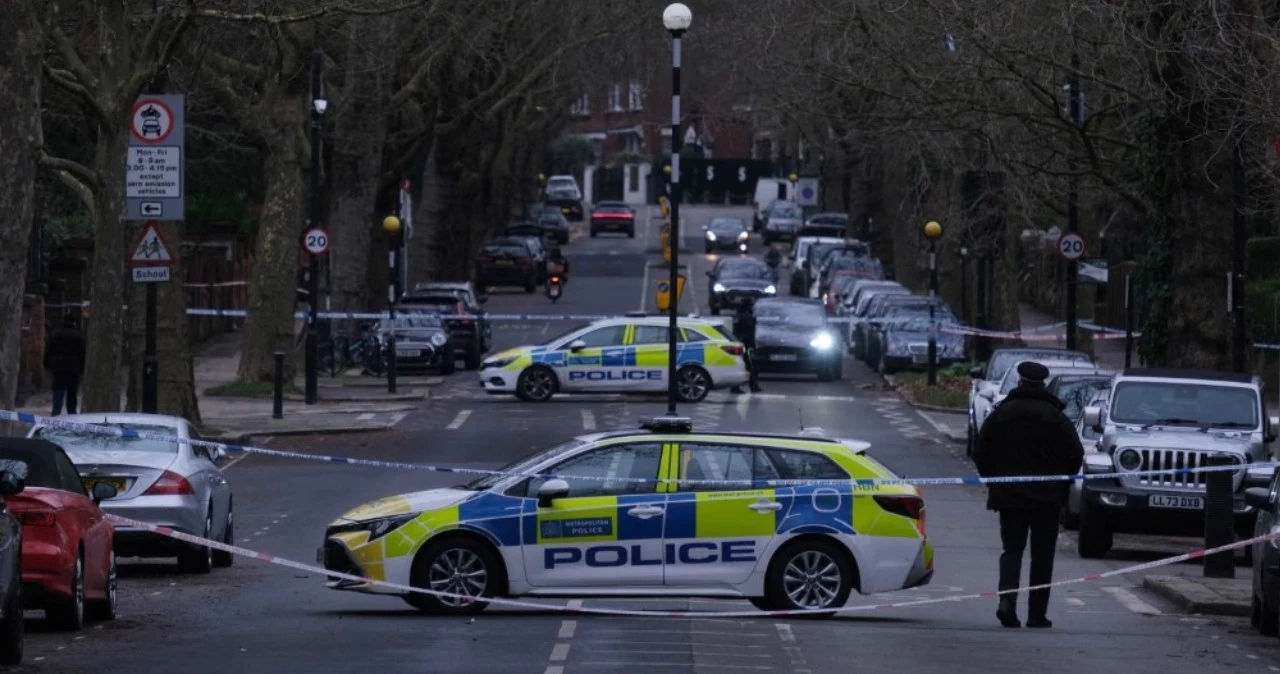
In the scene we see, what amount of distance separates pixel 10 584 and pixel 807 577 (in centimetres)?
553

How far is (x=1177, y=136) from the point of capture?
79.2 ft

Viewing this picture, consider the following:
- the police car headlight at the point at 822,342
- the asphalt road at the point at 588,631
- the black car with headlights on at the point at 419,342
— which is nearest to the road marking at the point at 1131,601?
the asphalt road at the point at 588,631

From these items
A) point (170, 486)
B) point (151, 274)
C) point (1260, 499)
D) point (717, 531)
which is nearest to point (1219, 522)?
point (1260, 499)

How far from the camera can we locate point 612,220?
101062 mm

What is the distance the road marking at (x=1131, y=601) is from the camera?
51.8 feet

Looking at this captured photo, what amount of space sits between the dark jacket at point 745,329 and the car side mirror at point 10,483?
29.3m

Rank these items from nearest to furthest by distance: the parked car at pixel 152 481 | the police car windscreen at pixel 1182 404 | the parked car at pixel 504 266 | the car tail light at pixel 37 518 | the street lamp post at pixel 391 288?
the car tail light at pixel 37 518
the parked car at pixel 152 481
the police car windscreen at pixel 1182 404
the street lamp post at pixel 391 288
the parked car at pixel 504 266

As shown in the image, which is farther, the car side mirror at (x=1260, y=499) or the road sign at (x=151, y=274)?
the road sign at (x=151, y=274)

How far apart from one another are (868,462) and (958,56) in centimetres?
1287

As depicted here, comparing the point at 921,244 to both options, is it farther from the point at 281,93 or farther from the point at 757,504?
the point at 757,504

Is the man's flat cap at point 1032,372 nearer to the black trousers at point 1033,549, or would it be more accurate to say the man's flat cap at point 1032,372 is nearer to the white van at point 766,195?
the black trousers at point 1033,549

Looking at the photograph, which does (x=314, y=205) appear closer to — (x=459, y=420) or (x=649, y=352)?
(x=459, y=420)

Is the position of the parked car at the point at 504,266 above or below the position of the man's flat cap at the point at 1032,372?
above

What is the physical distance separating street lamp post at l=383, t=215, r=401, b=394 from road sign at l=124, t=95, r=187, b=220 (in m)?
13.4
